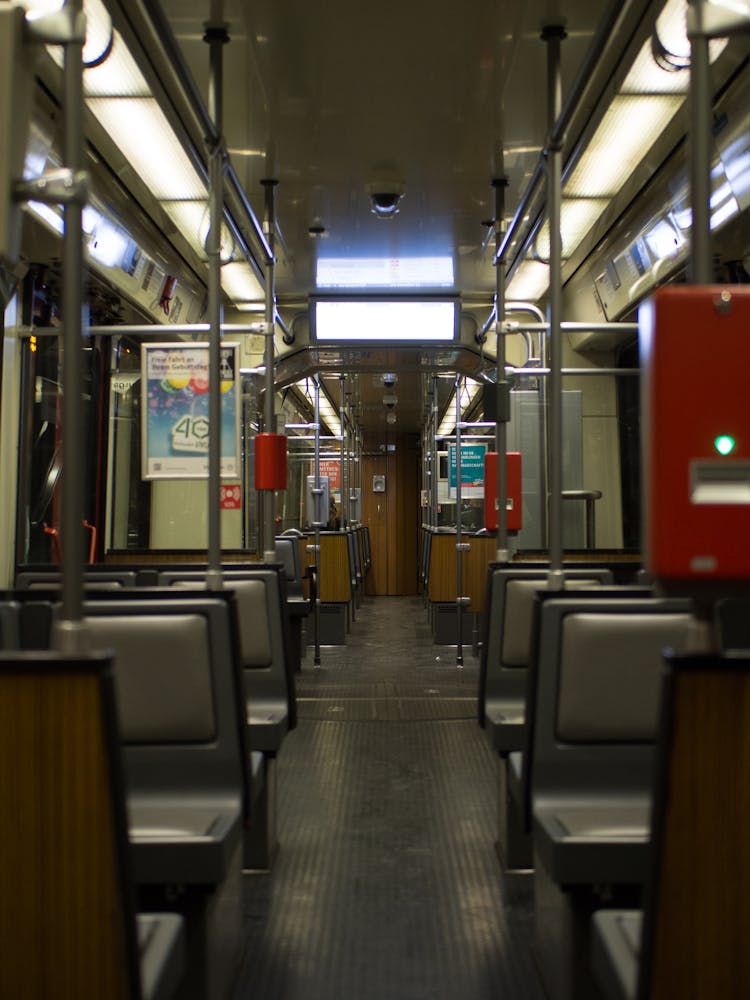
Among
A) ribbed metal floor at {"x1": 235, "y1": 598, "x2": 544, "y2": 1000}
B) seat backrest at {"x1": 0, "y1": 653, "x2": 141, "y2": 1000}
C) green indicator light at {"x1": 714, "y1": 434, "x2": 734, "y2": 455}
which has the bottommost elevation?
ribbed metal floor at {"x1": 235, "y1": 598, "x2": 544, "y2": 1000}

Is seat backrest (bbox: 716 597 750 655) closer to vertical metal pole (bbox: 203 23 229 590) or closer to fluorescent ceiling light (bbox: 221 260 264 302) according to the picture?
vertical metal pole (bbox: 203 23 229 590)

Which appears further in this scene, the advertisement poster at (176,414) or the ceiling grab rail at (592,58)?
the advertisement poster at (176,414)

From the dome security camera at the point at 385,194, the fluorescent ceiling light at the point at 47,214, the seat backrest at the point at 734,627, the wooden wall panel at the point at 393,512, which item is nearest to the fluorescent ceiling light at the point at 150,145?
the fluorescent ceiling light at the point at 47,214

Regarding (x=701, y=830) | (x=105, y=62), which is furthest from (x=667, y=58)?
(x=701, y=830)

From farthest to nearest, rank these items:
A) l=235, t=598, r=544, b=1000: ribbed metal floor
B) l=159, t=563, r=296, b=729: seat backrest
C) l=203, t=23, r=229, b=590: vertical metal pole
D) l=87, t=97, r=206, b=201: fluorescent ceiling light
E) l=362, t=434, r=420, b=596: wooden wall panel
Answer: l=362, t=434, r=420, b=596: wooden wall panel, l=87, t=97, r=206, b=201: fluorescent ceiling light, l=159, t=563, r=296, b=729: seat backrest, l=203, t=23, r=229, b=590: vertical metal pole, l=235, t=598, r=544, b=1000: ribbed metal floor

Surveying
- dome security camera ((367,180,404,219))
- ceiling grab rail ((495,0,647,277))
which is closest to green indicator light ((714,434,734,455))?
ceiling grab rail ((495,0,647,277))

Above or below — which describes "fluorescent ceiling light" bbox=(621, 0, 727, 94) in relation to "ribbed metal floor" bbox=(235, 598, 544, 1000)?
above

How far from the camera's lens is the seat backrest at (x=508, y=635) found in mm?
3512

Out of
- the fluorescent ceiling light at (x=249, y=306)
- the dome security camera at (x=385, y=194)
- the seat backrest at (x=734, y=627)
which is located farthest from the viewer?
the fluorescent ceiling light at (x=249, y=306)

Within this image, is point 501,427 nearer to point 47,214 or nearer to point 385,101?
point 385,101

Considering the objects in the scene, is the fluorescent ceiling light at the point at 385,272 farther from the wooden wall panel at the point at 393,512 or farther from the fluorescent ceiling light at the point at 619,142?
the wooden wall panel at the point at 393,512

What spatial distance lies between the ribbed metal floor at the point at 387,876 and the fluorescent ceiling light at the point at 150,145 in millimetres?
3129

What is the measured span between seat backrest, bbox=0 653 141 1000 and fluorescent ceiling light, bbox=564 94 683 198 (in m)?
3.91

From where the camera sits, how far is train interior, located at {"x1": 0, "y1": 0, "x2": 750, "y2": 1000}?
1.41 metres
